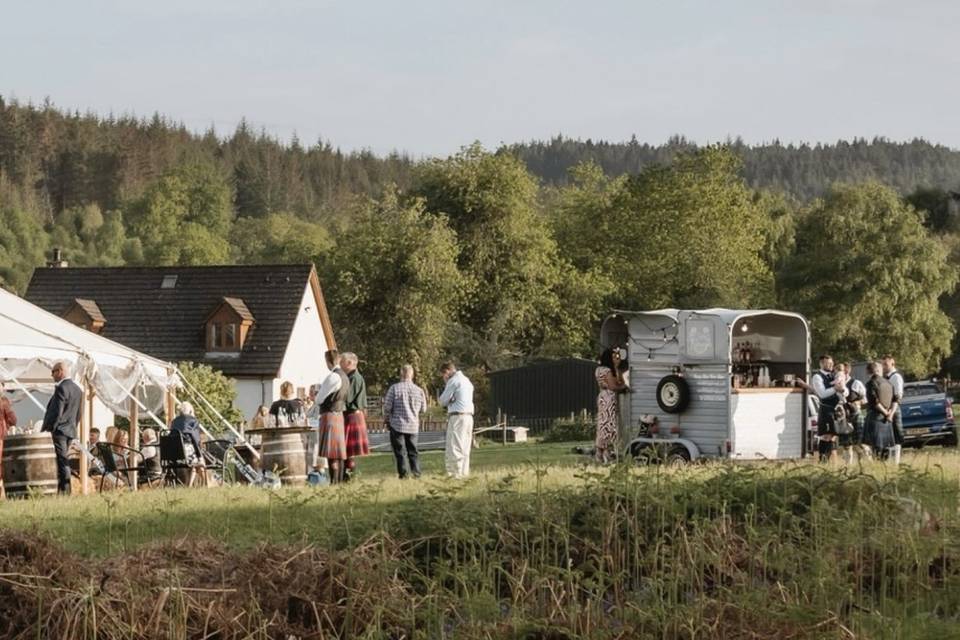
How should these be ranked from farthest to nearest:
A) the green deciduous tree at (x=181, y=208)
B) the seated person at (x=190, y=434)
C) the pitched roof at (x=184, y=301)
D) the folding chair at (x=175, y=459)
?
1. the green deciduous tree at (x=181, y=208)
2. the pitched roof at (x=184, y=301)
3. the seated person at (x=190, y=434)
4. the folding chair at (x=175, y=459)

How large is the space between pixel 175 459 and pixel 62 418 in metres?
2.36

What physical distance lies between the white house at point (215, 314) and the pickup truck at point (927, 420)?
29.6 meters

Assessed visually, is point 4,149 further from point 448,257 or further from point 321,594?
point 321,594

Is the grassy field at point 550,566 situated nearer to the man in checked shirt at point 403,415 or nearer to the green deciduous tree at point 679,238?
the man in checked shirt at point 403,415

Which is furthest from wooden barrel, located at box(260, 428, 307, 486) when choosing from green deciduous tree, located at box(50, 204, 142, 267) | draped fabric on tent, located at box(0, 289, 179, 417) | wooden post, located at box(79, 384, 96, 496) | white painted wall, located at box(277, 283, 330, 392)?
A: green deciduous tree, located at box(50, 204, 142, 267)

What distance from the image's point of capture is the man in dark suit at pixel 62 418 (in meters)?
20.7

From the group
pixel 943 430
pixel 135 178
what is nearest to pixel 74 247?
pixel 135 178

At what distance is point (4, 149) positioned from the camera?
190m

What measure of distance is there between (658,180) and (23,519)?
69.5 meters

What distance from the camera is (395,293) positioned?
71.1 metres

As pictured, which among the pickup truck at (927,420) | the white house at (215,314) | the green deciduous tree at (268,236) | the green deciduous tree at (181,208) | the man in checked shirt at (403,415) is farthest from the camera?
the green deciduous tree at (181,208)

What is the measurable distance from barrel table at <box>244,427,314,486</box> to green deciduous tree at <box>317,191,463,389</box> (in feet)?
153

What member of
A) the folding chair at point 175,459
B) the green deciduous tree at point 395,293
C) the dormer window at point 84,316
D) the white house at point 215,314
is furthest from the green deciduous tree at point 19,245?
the folding chair at point 175,459

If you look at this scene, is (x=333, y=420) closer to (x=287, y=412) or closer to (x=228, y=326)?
(x=287, y=412)
